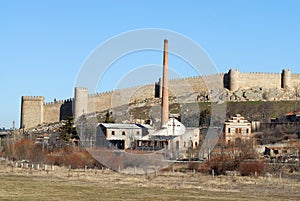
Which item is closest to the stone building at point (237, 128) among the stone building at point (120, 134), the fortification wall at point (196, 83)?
the stone building at point (120, 134)

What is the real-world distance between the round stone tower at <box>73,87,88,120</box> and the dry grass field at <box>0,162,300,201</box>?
139ft

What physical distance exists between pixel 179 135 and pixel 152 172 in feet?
57.3

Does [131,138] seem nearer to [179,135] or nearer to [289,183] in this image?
[179,135]

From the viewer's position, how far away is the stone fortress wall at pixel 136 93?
76250 millimetres

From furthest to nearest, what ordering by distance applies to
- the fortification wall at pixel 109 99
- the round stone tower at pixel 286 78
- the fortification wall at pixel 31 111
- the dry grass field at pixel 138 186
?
1. the round stone tower at pixel 286 78
2. the fortification wall at pixel 31 111
3. the fortification wall at pixel 109 99
4. the dry grass field at pixel 138 186

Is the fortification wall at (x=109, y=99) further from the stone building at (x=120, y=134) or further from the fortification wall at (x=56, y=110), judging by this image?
the stone building at (x=120, y=134)

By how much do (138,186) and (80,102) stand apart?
52728 millimetres

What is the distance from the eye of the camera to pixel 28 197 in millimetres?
17469

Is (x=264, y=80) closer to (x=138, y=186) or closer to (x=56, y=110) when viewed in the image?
(x=56, y=110)

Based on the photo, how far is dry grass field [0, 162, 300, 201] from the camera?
61.6ft

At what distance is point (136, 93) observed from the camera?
267 feet

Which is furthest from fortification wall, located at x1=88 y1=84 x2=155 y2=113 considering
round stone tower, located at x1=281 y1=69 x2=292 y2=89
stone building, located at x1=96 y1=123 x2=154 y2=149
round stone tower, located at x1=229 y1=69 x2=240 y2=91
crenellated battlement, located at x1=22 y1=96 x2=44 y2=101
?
stone building, located at x1=96 y1=123 x2=154 y2=149

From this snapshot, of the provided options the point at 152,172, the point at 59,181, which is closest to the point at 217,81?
the point at 152,172

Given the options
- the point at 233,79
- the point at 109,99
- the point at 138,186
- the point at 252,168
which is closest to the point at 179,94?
the point at 233,79
